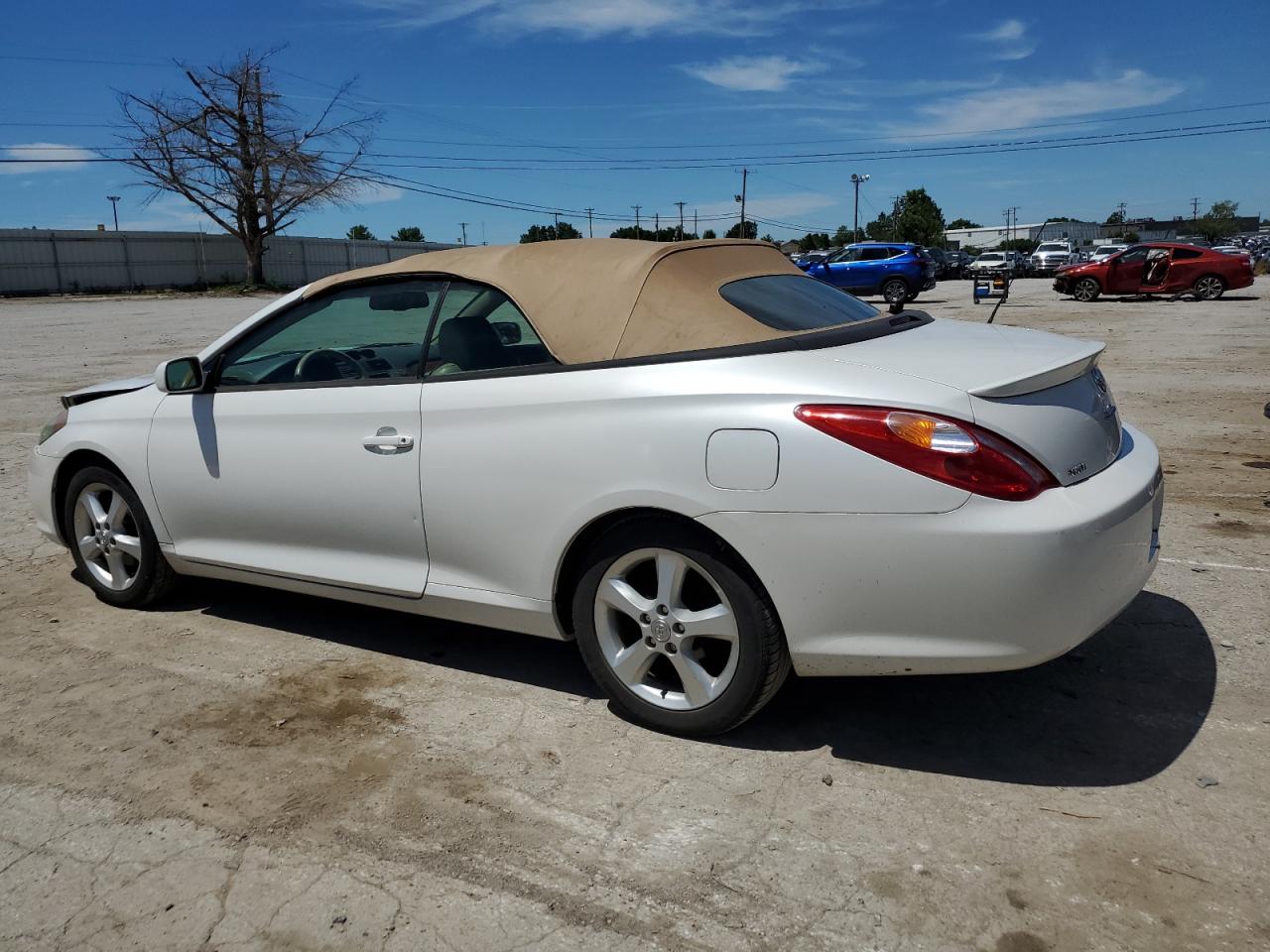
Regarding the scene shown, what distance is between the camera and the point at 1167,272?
26781 mm

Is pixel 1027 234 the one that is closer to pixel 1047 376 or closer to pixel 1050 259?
pixel 1050 259

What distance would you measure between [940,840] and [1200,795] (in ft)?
2.60

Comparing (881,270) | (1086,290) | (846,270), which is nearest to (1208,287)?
(1086,290)

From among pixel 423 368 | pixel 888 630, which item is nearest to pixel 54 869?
pixel 423 368

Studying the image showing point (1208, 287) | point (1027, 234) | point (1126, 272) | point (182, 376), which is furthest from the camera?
point (1027, 234)

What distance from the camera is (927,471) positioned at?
9.05ft

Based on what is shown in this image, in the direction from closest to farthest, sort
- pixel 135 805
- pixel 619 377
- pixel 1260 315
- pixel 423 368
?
pixel 135 805
pixel 619 377
pixel 423 368
pixel 1260 315

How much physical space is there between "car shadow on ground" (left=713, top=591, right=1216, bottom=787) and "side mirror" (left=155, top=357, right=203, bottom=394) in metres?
2.61

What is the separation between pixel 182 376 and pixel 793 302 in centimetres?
252

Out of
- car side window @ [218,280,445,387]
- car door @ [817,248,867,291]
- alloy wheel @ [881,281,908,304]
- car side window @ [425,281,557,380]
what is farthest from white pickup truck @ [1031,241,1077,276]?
car side window @ [425,281,557,380]

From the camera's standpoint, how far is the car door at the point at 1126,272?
88.4 feet

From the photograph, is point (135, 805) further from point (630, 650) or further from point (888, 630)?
point (888, 630)

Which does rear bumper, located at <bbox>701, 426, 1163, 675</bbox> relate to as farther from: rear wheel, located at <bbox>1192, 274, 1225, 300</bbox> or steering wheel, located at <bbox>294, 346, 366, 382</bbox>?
rear wheel, located at <bbox>1192, 274, 1225, 300</bbox>

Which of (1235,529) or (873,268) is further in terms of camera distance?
(873,268)
